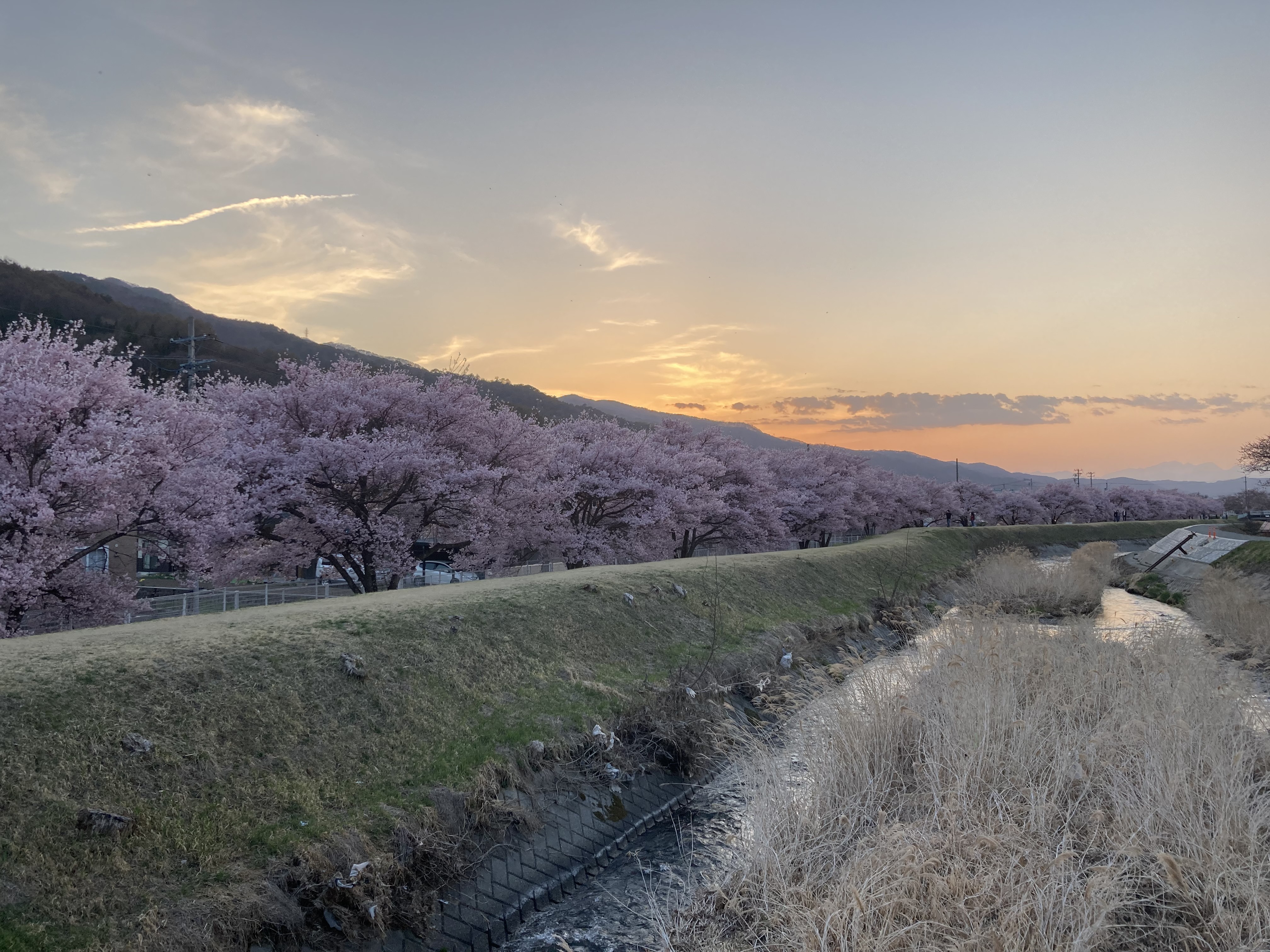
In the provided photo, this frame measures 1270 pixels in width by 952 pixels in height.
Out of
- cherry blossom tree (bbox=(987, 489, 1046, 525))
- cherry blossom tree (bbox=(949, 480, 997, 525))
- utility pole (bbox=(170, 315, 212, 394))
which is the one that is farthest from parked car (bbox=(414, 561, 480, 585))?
cherry blossom tree (bbox=(987, 489, 1046, 525))

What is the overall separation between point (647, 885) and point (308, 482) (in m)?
19.9

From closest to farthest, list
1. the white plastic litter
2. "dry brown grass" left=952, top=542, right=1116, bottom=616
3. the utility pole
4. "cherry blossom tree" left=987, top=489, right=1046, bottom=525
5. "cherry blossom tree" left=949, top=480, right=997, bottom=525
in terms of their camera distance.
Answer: the white plastic litter, "dry brown grass" left=952, top=542, right=1116, bottom=616, the utility pole, "cherry blossom tree" left=949, top=480, right=997, bottom=525, "cherry blossom tree" left=987, top=489, right=1046, bottom=525

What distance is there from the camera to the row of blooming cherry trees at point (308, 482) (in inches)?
685

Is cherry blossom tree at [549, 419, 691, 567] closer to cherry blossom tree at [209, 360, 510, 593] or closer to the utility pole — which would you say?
cherry blossom tree at [209, 360, 510, 593]

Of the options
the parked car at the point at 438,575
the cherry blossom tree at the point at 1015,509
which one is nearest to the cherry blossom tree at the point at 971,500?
the cherry blossom tree at the point at 1015,509

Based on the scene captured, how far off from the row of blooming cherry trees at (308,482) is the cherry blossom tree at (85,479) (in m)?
0.05

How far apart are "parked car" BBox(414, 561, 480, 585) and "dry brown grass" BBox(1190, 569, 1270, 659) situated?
26763mm

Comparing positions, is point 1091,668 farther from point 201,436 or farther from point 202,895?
point 201,436

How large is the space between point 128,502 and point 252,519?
530 cm

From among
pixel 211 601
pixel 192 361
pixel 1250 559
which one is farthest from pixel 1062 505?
pixel 211 601

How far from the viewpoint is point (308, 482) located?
25.5 m

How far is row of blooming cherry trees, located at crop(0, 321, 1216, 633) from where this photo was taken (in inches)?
685

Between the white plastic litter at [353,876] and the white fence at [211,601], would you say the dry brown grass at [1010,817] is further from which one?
the white fence at [211,601]

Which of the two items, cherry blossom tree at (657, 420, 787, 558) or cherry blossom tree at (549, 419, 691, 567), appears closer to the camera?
cherry blossom tree at (549, 419, 691, 567)
